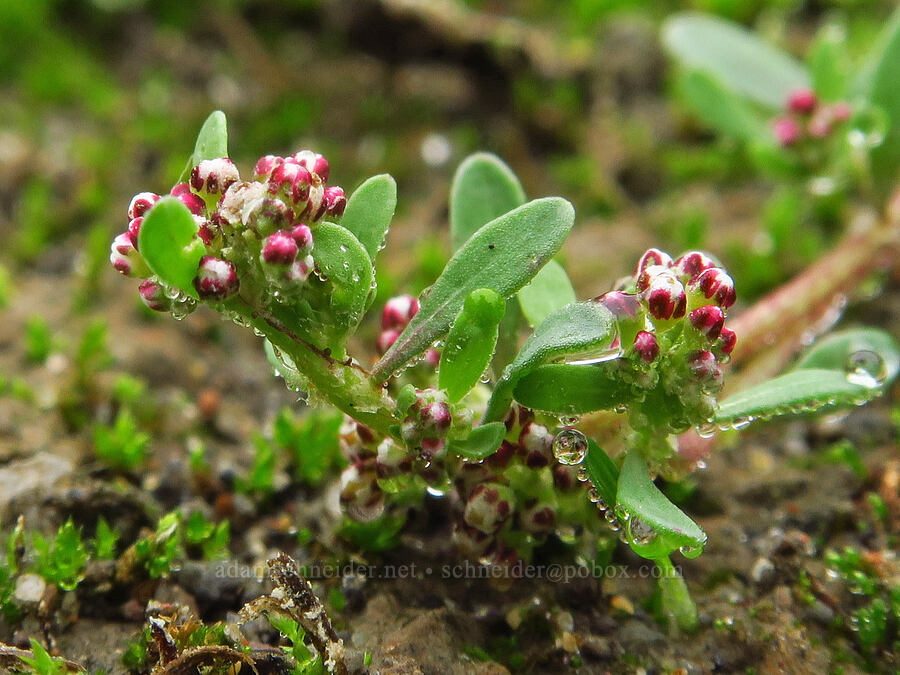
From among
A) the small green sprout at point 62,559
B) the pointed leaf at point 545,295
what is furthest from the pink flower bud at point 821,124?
the small green sprout at point 62,559

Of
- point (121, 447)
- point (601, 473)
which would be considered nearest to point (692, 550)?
point (601, 473)

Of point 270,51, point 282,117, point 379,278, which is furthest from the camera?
point 270,51

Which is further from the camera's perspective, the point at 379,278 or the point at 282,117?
the point at 282,117

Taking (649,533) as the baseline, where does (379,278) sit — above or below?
below

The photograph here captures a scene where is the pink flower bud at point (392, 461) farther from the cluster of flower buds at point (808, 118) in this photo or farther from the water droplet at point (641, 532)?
the cluster of flower buds at point (808, 118)

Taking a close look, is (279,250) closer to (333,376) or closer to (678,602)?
(333,376)

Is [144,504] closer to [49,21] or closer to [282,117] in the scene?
[282,117]

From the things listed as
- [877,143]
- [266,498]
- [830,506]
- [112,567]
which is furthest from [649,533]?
[877,143]
